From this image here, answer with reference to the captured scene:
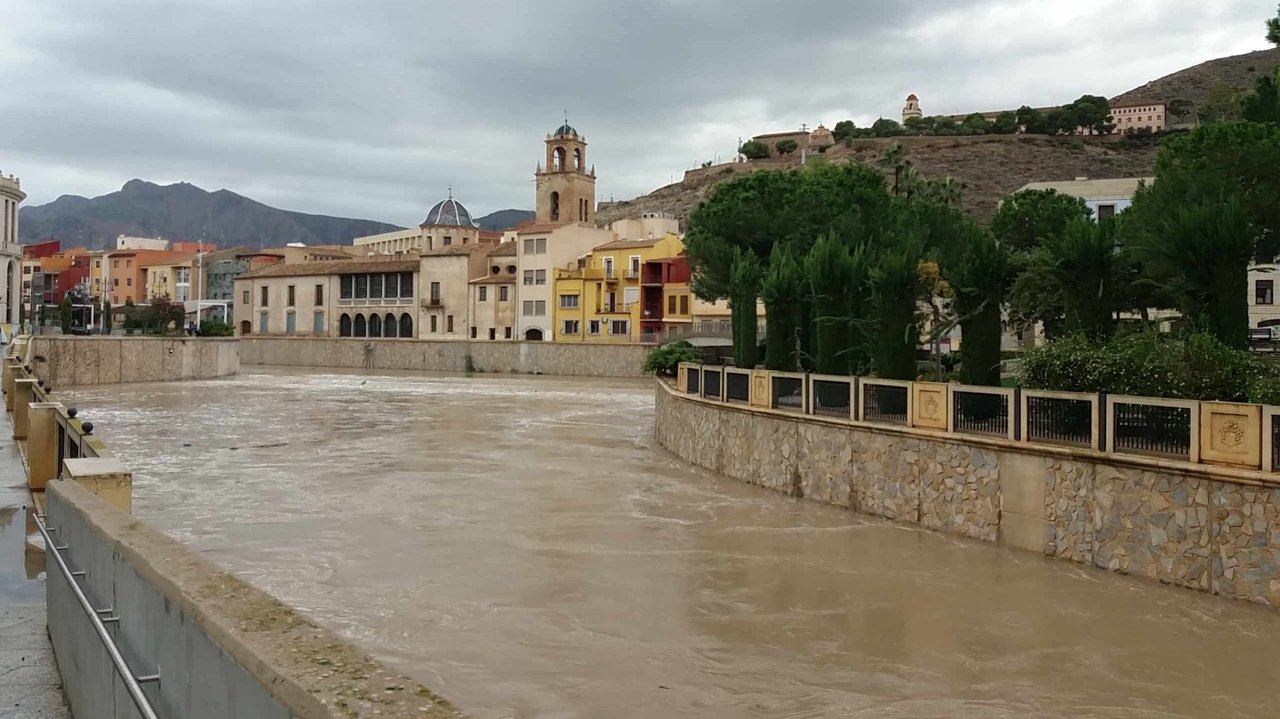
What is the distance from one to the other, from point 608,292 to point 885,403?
5323cm

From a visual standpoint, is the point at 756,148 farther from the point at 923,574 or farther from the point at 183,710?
the point at 183,710

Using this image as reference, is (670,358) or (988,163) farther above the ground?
(988,163)

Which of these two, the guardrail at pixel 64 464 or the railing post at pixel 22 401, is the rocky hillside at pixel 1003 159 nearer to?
the railing post at pixel 22 401

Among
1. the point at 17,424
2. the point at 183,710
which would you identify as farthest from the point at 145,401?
the point at 183,710

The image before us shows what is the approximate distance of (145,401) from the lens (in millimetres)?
42969

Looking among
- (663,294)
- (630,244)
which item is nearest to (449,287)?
(630,244)

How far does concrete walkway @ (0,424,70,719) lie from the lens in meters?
7.29

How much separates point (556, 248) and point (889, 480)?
190 feet

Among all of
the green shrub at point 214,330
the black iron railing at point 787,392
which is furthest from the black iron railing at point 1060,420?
the green shrub at point 214,330

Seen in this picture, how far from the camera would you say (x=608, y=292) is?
70.6 meters

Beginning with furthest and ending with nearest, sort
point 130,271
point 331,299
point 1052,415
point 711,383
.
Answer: point 130,271 → point 331,299 → point 711,383 → point 1052,415

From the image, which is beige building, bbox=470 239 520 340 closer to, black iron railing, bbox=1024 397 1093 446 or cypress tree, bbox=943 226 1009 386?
cypress tree, bbox=943 226 1009 386

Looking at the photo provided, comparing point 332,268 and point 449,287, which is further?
point 332,268

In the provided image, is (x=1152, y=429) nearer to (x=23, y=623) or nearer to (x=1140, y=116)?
(x=23, y=623)
